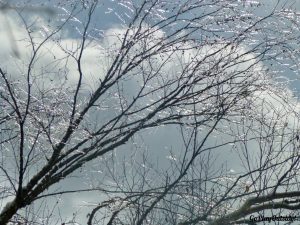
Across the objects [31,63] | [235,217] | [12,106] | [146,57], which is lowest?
[235,217]

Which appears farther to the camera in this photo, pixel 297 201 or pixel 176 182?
pixel 297 201

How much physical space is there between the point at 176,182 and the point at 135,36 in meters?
1.84

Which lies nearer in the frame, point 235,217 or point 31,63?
point 31,63

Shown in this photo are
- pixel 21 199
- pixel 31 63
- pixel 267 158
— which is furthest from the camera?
pixel 267 158

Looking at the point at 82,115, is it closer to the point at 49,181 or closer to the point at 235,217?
the point at 49,181

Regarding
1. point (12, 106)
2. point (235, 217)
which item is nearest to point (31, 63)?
point (12, 106)

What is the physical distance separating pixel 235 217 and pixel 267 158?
1.71 meters

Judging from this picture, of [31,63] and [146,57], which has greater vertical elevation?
[146,57]

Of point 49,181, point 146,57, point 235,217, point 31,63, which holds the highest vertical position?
point 146,57

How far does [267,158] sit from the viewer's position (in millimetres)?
7410

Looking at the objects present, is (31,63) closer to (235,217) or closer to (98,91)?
(98,91)

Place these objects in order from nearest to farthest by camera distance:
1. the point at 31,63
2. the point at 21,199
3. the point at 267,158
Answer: the point at 31,63, the point at 21,199, the point at 267,158

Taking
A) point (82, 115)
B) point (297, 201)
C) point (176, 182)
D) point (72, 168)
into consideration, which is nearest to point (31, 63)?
point (82, 115)

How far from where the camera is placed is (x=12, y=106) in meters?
5.31
